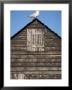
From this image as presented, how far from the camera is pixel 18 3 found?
1261 millimetres

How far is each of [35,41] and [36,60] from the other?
0.11 m

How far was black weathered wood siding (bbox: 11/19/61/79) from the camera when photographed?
4.13 feet

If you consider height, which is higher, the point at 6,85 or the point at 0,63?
the point at 0,63

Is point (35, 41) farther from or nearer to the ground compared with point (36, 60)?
farther from the ground

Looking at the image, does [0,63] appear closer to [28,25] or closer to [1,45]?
[1,45]

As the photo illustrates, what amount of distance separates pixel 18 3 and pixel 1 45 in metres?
0.27

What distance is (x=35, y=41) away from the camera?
1270 millimetres

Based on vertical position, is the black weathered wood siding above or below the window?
below

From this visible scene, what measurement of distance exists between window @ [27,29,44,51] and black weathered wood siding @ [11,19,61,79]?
0.06 ft

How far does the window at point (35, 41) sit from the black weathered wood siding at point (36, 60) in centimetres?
2

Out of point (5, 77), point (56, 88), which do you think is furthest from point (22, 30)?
point (56, 88)

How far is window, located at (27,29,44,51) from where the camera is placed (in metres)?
1.27

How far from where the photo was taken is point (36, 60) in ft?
4.14

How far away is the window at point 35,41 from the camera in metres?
1.27
